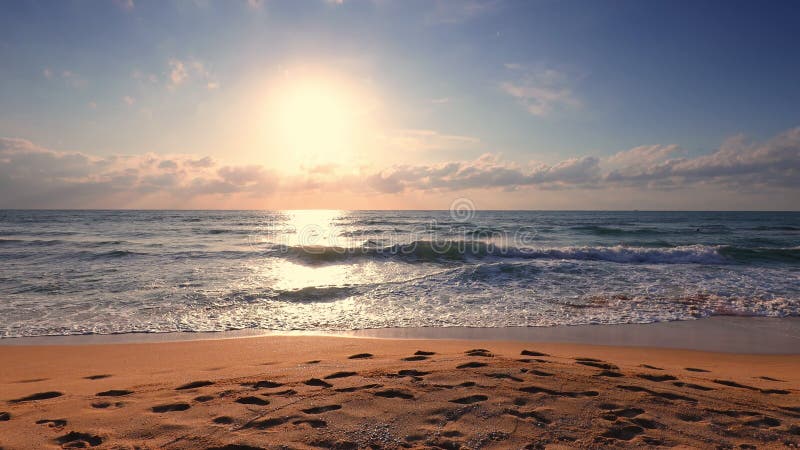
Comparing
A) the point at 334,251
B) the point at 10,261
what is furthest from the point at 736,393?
the point at 10,261

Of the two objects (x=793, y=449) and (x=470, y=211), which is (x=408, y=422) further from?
(x=470, y=211)

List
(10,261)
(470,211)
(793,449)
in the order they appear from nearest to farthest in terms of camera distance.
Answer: (793,449), (10,261), (470,211)

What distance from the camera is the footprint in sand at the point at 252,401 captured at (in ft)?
12.9

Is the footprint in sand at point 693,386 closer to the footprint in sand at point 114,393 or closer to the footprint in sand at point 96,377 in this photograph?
the footprint in sand at point 114,393

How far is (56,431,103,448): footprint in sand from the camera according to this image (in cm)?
325

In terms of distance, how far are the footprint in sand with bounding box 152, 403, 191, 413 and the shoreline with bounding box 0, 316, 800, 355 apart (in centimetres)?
397

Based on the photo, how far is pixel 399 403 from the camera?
3877 mm

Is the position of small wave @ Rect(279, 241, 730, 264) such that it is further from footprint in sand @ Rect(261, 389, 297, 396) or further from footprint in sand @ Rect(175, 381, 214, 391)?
footprint in sand @ Rect(261, 389, 297, 396)

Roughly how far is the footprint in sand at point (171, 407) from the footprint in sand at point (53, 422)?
730 mm

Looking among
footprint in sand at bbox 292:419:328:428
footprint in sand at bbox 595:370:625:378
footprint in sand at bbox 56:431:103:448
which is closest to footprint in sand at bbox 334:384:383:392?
footprint in sand at bbox 292:419:328:428

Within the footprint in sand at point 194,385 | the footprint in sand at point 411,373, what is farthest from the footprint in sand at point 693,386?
the footprint in sand at point 194,385

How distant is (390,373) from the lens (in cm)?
474

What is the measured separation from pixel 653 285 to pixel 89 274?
19693mm

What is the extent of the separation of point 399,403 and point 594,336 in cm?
582
